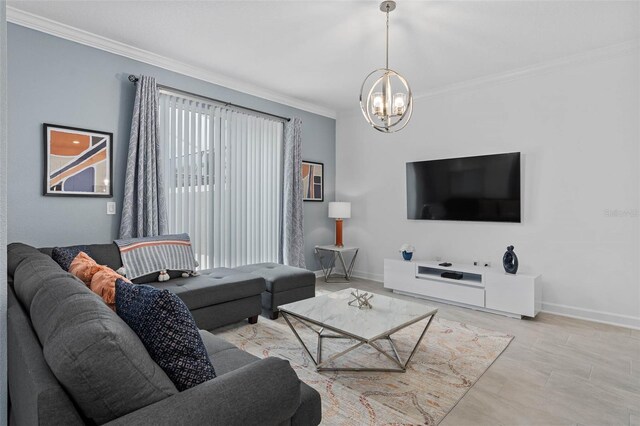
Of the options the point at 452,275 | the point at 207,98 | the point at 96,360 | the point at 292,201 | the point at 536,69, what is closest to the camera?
the point at 96,360

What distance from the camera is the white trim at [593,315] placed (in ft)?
11.3

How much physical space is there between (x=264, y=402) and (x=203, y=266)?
3.25 meters

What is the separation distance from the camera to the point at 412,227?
5.03m

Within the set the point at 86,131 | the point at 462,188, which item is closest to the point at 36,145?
the point at 86,131

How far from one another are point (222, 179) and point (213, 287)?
1.64 meters

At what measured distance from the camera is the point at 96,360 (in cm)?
89

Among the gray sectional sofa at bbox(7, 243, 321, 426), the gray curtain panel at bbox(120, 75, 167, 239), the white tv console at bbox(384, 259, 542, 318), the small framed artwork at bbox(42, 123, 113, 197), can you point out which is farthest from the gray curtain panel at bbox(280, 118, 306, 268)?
the gray sectional sofa at bbox(7, 243, 321, 426)

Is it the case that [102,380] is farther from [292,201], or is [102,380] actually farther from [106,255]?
[292,201]

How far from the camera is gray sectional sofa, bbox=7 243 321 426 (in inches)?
34.8

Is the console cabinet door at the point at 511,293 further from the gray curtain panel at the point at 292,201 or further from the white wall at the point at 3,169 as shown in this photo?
the white wall at the point at 3,169

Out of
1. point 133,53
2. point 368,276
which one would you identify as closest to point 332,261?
point 368,276

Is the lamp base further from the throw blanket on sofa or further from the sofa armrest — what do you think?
the sofa armrest

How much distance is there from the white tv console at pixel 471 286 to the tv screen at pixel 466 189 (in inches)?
27.0

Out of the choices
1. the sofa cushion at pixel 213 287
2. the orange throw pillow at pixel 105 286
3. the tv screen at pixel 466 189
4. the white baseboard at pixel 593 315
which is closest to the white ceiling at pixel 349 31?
the tv screen at pixel 466 189
